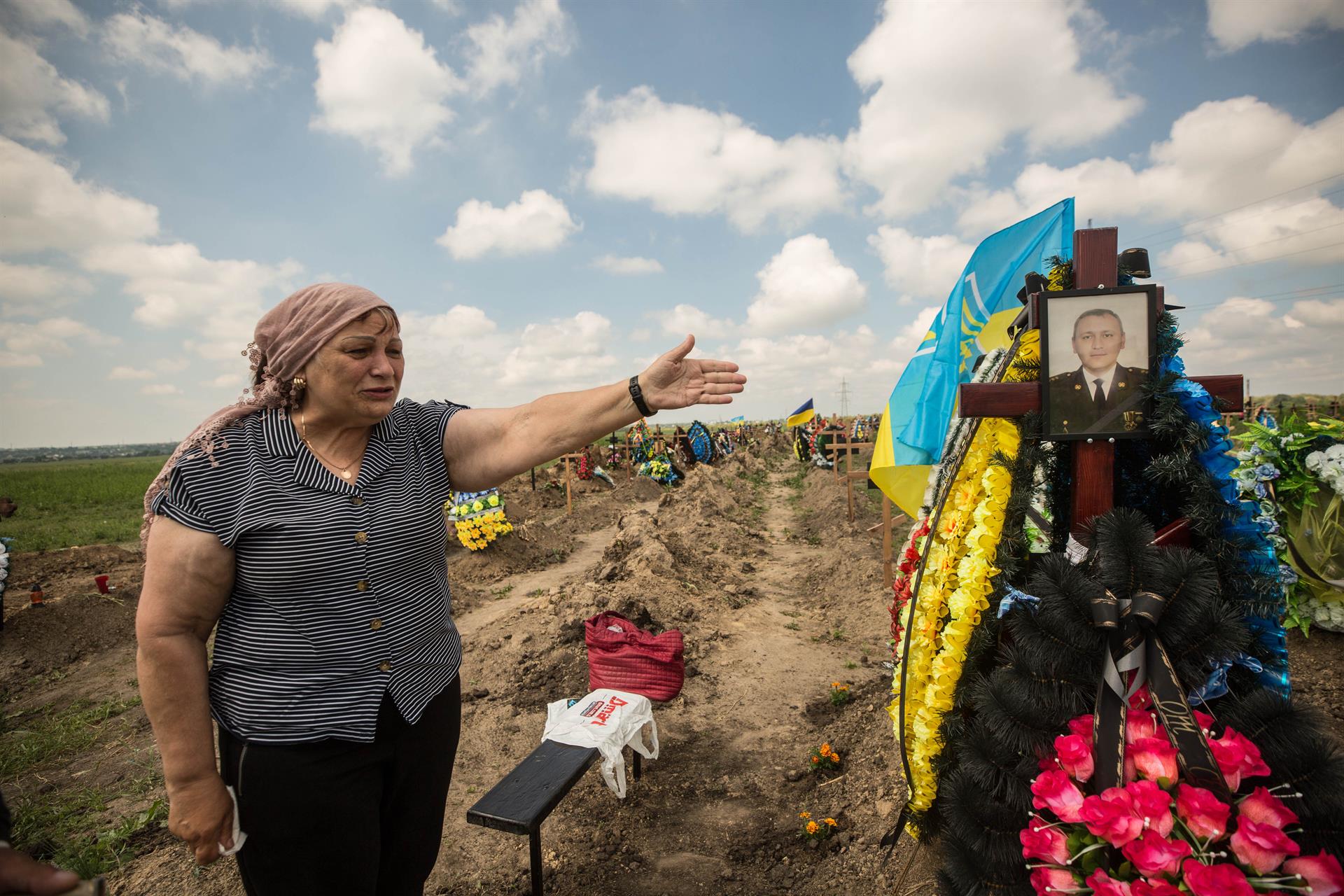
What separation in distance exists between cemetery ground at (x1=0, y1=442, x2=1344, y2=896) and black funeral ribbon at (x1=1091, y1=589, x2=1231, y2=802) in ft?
4.22

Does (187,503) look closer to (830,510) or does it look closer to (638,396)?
(638,396)

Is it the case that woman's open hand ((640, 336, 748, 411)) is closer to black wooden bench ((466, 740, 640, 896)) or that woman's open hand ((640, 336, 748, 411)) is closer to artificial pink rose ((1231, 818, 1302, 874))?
artificial pink rose ((1231, 818, 1302, 874))

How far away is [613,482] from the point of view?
21.7 metres

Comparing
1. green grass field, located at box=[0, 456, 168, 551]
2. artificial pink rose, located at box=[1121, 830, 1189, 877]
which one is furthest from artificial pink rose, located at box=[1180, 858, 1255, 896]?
green grass field, located at box=[0, 456, 168, 551]

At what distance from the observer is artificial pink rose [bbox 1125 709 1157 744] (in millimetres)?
1653

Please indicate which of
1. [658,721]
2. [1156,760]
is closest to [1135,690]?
[1156,760]

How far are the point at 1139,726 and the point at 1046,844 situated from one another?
0.39m

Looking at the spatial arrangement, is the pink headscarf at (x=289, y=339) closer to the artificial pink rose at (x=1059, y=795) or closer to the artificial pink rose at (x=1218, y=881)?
the artificial pink rose at (x=1059, y=795)

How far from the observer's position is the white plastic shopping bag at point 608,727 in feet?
11.9

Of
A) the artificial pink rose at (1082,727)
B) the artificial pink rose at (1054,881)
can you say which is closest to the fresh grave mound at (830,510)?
the artificial pink rose at (1082,727)

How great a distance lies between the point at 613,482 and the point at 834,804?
18305mm

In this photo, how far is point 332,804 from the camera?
1688mm

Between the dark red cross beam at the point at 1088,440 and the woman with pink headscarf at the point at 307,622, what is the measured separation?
1772 millimetres

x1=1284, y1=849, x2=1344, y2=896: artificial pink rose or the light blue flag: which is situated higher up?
the light blue flag
